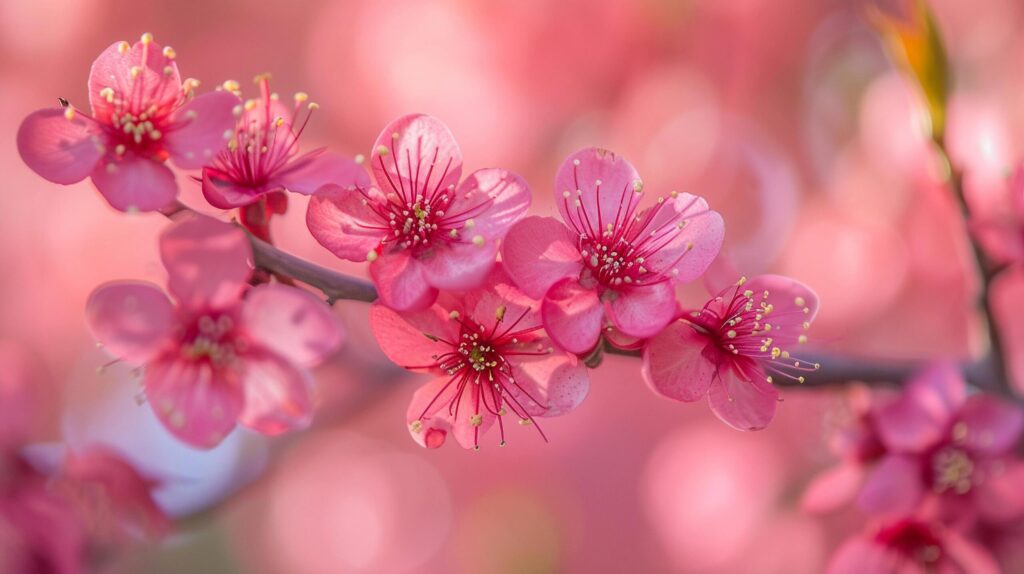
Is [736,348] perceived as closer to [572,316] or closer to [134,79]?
[572,316]

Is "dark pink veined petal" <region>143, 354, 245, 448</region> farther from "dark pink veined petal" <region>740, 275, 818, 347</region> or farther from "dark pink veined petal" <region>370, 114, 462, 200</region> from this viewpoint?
"dark pink veined petal" <region>740, 275, 818, 347</region>

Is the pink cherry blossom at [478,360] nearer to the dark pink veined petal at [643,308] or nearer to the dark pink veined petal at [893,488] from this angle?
the dark pink veined petal at [643,308]

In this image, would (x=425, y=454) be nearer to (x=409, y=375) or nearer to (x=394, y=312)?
(x=409, y=375)

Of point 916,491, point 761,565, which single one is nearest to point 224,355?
point 916,491

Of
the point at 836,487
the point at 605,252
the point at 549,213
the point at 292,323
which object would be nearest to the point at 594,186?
the point at 605,252

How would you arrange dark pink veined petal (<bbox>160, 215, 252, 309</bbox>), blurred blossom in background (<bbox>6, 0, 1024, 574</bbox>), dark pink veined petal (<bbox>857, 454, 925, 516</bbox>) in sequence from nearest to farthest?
dark pink veined petal (<bbox>160, 215, 252, 309</bbox>) → dark pink veined petal (<bbox>857, 454, 925, 516</bbox>) → blurred blossom in background (<bbox>6, 0, 1024, 574</bbox>)

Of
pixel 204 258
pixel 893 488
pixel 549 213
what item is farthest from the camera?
pixel 549 213

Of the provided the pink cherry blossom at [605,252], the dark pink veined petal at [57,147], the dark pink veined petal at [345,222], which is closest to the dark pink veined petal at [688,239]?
the pink cherry blossom at [605,252]

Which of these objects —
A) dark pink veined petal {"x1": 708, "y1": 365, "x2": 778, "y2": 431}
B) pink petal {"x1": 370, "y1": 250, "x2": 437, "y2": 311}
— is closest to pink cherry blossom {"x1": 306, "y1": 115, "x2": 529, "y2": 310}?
pink petal {"x1": 370, "y1": 250, "x2": 437, "y2": 311}
